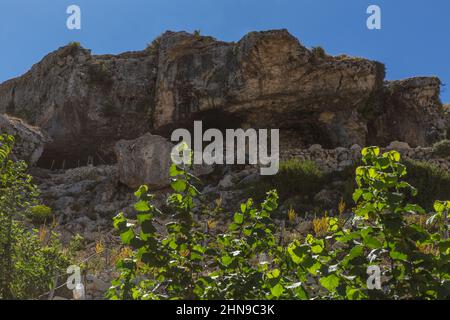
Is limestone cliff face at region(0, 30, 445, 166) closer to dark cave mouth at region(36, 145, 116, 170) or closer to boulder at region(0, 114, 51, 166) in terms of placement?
dark cave mouth at region(36, 145, 116, 170)

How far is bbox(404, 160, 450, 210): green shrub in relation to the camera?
44.2 ft

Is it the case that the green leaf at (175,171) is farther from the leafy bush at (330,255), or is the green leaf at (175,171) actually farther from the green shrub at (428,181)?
the green shrub at (428,181)

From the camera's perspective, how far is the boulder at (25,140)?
1848 centimetres

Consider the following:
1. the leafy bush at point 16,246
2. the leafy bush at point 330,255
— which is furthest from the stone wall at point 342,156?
Result: the leafy bush at point 330,255

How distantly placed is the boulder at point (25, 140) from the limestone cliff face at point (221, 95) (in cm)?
301

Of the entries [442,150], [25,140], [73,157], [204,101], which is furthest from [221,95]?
[442,150]

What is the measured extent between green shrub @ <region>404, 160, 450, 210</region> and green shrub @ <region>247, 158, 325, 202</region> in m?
2.61

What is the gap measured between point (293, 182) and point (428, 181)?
377 centimetres

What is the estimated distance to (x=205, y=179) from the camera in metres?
16.5

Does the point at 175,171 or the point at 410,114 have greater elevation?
the point at 410,114

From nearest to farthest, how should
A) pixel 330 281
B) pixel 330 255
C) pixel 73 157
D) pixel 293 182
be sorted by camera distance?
pixel 330 281, pixel 330 255, pixel 293 182, pixel 73 157

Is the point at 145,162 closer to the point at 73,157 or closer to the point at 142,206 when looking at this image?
the point at 73,157

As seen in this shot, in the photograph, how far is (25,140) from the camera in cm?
1922
